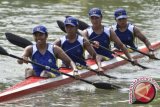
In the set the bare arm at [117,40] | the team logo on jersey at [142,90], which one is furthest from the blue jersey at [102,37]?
the team logo on jersey at [142,90]

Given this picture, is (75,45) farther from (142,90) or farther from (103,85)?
(142,90)

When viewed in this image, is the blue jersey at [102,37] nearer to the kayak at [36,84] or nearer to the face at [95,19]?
the face at [95,19]

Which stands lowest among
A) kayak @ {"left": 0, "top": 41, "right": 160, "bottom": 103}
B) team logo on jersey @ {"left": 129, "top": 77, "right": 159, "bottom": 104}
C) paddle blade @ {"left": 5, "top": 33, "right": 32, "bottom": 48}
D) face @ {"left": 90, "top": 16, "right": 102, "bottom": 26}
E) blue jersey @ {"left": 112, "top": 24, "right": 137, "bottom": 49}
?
kayak @ {"left": 0, "top": 41, "right": 160, "bottom": 103}

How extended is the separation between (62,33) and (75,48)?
6.35 m

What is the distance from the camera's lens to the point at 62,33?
17641 millimetres

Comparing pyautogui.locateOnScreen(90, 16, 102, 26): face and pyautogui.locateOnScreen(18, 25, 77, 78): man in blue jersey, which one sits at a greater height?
pyautogui.locateOnScreen(90, 16, 102, 26): face

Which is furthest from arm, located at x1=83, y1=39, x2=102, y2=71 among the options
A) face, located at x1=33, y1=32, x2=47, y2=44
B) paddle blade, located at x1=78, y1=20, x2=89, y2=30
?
paddle blade, located at x1=78, y1=20, x2=89, y2=30

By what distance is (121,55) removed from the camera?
524 inches

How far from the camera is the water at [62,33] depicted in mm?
9492

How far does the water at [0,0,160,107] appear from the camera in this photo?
31.1 feet

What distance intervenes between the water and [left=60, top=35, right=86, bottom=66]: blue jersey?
0.66 metres

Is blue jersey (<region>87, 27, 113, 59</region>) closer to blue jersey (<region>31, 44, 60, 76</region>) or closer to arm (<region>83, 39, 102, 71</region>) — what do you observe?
arm (<region>83, 39, 102, 71</region>)

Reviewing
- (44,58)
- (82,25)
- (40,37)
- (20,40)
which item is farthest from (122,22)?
(40,37)

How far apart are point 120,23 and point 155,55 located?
2.11 m
